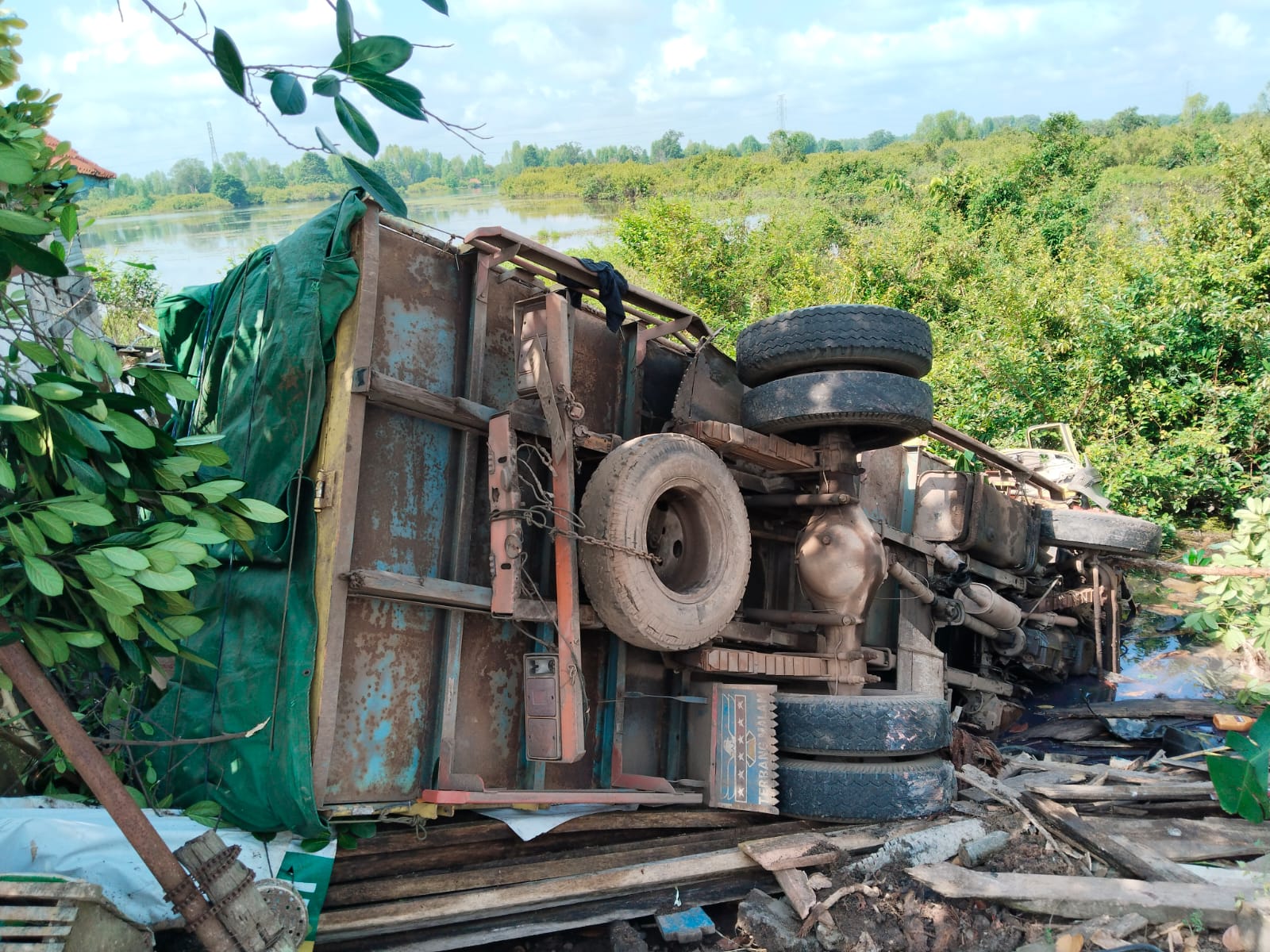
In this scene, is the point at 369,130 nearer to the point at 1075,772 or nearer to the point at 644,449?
the point at 644,449

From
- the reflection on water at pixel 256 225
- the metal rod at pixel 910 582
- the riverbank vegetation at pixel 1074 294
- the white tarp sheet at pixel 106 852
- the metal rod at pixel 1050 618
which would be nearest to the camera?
the white tarp sheet at pixel 106 852

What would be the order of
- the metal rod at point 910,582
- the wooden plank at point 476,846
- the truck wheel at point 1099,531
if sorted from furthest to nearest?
the truck wheel at point 1099,531 < the metal rod at point 910,582 < the wooden plank at point 476,846

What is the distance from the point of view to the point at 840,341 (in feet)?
13.6

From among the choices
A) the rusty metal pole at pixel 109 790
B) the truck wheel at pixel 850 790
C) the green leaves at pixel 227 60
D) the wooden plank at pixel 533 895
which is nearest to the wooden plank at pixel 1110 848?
the truck wheel at pixel 850 790

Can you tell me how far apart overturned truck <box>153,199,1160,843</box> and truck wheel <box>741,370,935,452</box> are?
11 mm

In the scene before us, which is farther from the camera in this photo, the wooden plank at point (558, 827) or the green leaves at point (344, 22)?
the wooden plank at point (558, 827)

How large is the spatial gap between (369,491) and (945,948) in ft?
8.52

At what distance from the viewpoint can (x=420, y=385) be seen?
3.48 m

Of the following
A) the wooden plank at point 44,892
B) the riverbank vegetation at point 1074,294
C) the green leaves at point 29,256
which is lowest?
the wooden plank at point 44,892

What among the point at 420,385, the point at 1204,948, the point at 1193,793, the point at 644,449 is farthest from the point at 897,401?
the point at 1193,793

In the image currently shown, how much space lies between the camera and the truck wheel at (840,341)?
163 inches

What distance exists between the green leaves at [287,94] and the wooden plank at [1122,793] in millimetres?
4928

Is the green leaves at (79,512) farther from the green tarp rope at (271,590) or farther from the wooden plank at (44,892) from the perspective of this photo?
the wooden plank at (44,892)

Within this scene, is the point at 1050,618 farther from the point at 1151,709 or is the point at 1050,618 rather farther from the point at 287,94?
the point at 287,94
